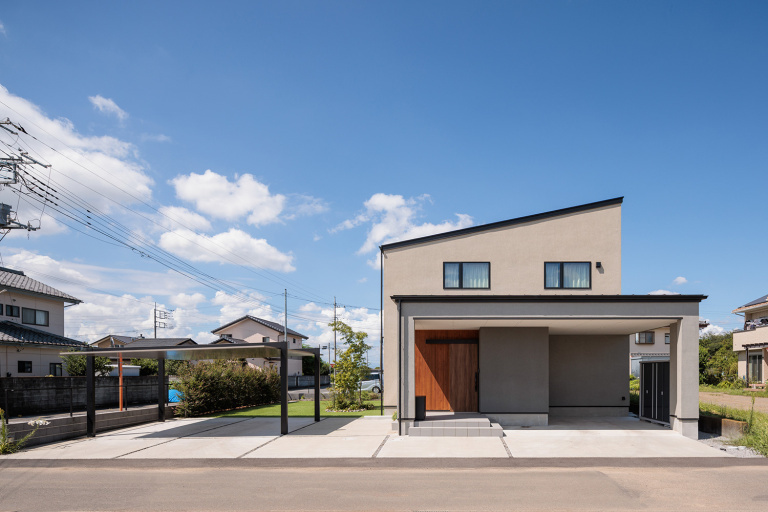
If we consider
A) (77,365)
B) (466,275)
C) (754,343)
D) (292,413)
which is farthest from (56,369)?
(754,343)

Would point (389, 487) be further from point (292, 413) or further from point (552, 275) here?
point (552, 275)

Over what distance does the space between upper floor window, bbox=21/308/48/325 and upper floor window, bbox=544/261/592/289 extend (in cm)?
3101

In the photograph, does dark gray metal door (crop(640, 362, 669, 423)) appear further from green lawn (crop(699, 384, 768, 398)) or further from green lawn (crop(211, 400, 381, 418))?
green lawn (crop(699, 384, 768, 398))

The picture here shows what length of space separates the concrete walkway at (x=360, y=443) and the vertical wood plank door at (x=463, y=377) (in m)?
2.55

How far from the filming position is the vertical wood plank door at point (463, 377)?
19.8 meters

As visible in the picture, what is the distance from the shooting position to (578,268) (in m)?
22.9

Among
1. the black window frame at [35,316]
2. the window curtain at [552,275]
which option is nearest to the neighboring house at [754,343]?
the window curtain at [552,275]

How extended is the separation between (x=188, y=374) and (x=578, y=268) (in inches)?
638

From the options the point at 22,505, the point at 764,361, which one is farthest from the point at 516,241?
the point at 764,361

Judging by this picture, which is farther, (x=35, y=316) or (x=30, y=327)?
(x=35, y=316)

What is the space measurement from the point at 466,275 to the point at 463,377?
4.58 m

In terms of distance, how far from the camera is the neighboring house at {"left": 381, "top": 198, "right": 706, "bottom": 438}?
53.9 feet

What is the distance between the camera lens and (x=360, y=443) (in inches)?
599

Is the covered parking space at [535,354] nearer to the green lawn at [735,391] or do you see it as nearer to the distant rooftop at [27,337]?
the green lawn at [735,391]
